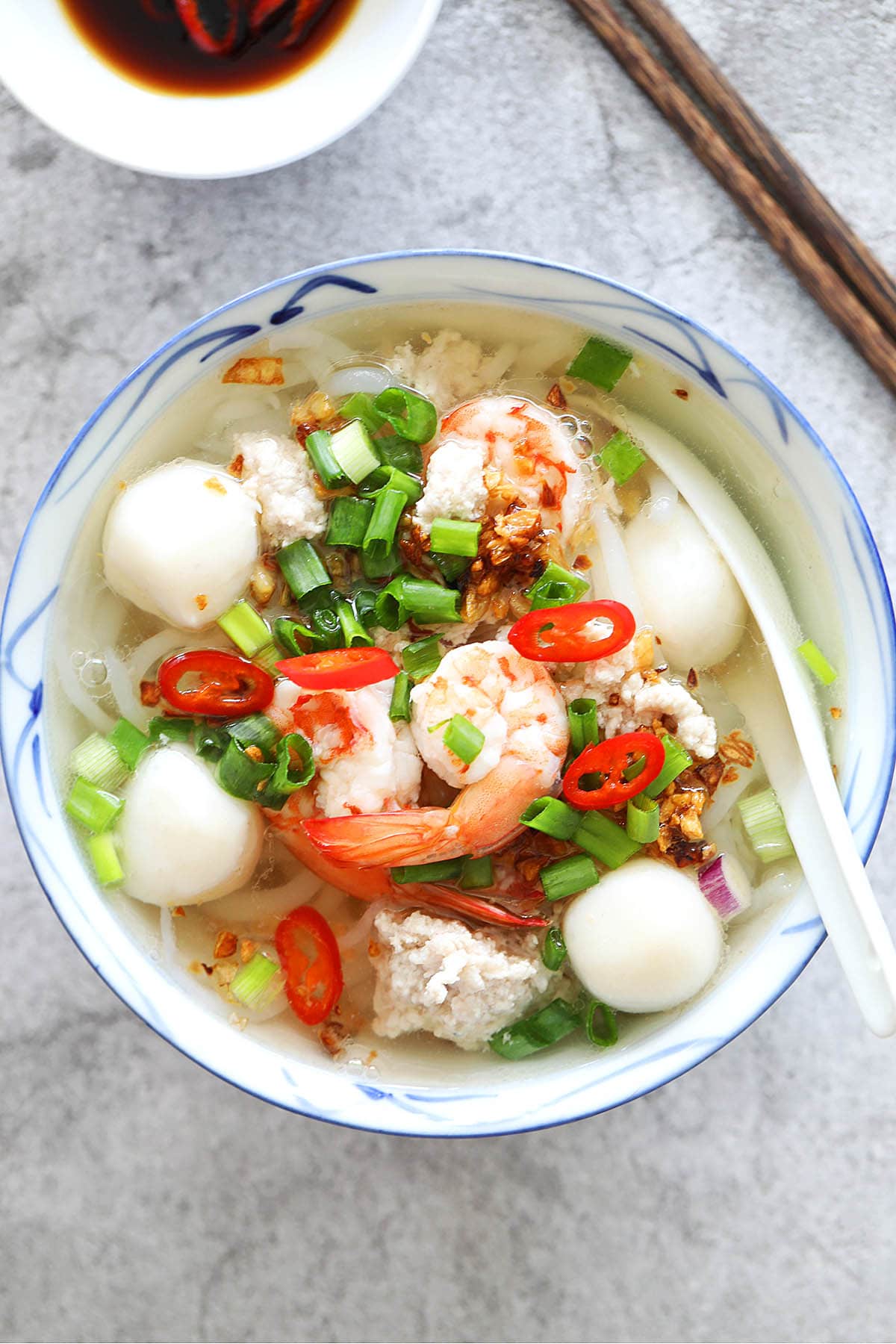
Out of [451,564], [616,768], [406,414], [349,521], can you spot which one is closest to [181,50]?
[406,414]

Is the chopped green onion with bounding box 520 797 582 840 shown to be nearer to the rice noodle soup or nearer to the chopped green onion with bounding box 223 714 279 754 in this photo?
the rice noodle soup

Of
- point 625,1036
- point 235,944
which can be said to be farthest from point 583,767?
point 235,944

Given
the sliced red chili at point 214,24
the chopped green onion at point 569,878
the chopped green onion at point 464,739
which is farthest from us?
the sliced red chili at point 214,24

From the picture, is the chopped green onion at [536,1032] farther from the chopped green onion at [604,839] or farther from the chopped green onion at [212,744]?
the chopped green onion at [212,744]

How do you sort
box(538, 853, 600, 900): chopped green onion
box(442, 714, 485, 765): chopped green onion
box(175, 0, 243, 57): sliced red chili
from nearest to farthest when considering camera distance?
1. box(442, 714, 485, 765): chopped green onion
2. box(538, 853, 600, 900): chopped green onion
3. box(175, 0, 243, 57): sliced red chili

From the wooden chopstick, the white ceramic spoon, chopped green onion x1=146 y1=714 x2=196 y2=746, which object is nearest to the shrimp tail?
chopped green onion x1=146 y1=714 x2=196 y2=746

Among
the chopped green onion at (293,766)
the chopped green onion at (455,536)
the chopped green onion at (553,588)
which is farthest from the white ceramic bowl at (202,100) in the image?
the chopped green onion at (293,766)
